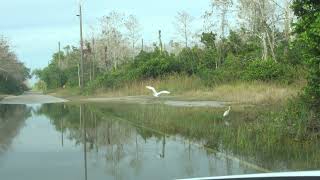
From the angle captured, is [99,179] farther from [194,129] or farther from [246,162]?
[194,129]

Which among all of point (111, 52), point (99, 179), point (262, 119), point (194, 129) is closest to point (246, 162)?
point (99, 179)

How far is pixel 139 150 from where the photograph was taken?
14531 millimetres

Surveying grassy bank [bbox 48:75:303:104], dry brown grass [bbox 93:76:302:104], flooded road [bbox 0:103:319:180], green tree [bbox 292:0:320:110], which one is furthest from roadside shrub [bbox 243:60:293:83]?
green tree [bbox 292:0:320:110]

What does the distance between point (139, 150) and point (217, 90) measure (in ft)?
66.3

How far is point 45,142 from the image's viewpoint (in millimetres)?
17156

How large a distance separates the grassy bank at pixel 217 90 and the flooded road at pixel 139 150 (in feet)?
12.0

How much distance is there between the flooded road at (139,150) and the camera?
11289mm

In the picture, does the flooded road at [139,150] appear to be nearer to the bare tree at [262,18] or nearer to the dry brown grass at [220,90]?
the dry brown grass at [220,90]

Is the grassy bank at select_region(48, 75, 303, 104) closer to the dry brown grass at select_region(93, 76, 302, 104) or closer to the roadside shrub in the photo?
the dry brown grass at select_region(93, 76, 302, 104)

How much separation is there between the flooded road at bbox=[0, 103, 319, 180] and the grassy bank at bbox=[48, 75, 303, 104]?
12.0ft

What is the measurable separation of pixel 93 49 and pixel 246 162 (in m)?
71.3

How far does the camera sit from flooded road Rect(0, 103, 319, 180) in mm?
11289

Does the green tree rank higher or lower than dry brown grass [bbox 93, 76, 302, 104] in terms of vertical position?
higher

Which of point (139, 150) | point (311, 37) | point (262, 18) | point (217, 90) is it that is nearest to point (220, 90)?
point (217, 90)
